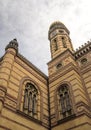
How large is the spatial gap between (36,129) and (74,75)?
189 inches

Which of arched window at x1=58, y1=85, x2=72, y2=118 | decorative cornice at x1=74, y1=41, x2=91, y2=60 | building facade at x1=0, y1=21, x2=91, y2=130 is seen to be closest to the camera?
building facade at x1=0, y1=21, x2=91, y2=130

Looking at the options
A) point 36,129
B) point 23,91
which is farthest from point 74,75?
point 36,129

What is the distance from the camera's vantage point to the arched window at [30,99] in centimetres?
1048

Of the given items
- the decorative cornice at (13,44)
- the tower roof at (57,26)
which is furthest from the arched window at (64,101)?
the tower roof at (57,26)

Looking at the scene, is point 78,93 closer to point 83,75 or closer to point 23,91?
point 83,75

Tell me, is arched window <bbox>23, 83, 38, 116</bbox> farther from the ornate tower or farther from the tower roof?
the tower roof

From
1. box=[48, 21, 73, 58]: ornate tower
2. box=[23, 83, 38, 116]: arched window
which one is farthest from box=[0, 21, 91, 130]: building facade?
box=[48, 21, 73, 58]: ornate tower

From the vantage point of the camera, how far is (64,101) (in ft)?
38.1

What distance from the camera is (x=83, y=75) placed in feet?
42.2

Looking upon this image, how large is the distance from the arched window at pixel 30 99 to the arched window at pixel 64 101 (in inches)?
73.0

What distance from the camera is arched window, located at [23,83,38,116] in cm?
1048

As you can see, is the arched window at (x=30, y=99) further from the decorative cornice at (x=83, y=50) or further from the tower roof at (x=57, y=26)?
the tower roof at (x=57, y=26)

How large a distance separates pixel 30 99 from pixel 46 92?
7.23 feet

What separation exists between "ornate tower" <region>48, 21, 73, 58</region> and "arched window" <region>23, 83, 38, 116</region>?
6.21 meters
